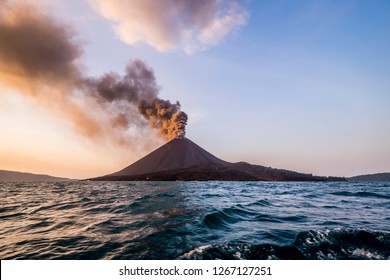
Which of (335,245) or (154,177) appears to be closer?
(335,245)

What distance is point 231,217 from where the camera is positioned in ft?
34.4

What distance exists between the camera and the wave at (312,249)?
5441 mm

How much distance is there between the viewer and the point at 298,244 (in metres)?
→ 6.28

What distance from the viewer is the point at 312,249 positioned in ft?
19.4

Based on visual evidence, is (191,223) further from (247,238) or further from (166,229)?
(247,238)

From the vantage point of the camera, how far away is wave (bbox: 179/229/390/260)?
5441 mm

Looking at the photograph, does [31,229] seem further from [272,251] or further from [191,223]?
[272,251]
